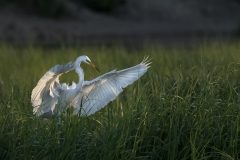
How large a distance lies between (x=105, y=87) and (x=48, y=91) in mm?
450

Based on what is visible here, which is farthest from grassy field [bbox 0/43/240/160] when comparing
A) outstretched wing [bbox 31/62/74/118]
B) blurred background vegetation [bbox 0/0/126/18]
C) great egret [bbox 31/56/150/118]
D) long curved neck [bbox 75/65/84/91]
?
blurred background vegetation [bbox 0/0/126/18]

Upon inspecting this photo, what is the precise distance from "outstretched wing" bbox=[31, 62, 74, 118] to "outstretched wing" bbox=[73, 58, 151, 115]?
194 mm

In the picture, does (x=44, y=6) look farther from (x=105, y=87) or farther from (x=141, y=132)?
(x=141, y=132)

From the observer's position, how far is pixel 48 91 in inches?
180

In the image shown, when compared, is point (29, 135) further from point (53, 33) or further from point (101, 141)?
point (53, 33)

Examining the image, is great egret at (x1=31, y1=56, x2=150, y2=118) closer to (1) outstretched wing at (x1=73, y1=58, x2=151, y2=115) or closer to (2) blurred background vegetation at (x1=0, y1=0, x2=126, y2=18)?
(1) outstretched wing at (x1=73, y1=58, x2=151, y2=115)

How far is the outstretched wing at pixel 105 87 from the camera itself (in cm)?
461

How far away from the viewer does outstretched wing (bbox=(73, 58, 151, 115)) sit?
4.61m

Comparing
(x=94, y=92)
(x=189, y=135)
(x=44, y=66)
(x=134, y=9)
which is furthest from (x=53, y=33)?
(x=189, y=135)

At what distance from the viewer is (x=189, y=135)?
150 inches

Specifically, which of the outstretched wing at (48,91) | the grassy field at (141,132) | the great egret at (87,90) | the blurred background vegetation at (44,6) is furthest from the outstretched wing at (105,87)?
the blurred background vegetation at (44,6)

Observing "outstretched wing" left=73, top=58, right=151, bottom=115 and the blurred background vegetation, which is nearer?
"outstretched wing" left=73, top=58, right=151, bottom=115

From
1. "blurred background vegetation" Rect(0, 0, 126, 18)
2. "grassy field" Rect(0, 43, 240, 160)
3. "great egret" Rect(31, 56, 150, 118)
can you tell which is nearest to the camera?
"grassy field" Rect(0, 43, 240, 160)

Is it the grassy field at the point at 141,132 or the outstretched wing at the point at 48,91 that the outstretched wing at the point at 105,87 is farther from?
the grassy field at the point at 141,132
